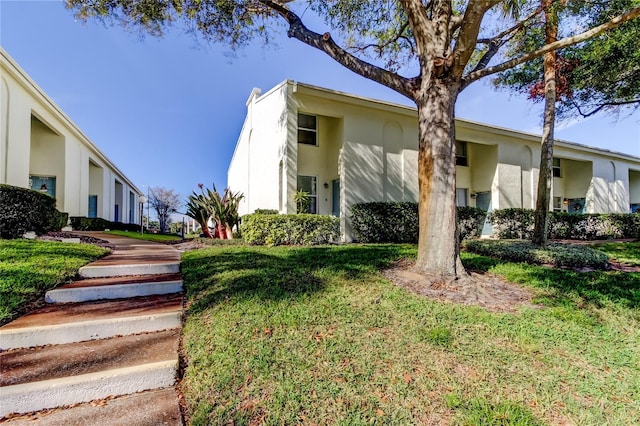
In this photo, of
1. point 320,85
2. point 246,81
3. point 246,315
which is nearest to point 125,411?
point 246,315

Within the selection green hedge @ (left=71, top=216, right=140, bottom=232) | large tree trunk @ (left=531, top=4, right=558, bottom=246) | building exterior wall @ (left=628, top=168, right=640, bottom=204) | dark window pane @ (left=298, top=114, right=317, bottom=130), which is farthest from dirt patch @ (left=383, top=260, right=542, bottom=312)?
building exterior wall @ (left=628, top=168, right=640, bottom=204)

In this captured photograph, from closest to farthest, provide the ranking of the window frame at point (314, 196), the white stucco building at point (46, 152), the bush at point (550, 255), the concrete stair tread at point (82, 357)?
1. the concrete stair tread at point (82, 357)
2. the bush at point (550, 255)
3. the white stucco building at point (46, 152)
4. the window frame at point (314, 196)

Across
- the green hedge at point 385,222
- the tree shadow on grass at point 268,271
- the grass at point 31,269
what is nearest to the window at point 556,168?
the green hedge at point 385,222

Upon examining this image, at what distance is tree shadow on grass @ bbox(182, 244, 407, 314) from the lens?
13.0 feet

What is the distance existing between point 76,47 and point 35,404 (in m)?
11.0

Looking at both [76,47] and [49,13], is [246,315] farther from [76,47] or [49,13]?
[76,47]

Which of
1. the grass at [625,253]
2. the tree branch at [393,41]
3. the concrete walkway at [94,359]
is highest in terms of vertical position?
the tree branch at [393,41]

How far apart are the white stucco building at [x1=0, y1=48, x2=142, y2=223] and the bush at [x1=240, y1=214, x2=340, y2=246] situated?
320 inches

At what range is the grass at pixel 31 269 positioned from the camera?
3.44 m

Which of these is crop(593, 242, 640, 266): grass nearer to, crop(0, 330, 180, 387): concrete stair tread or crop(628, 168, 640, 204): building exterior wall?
crop(0, 330, 180, 387): concrete stair tread

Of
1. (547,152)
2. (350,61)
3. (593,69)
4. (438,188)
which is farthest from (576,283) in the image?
(593,69)

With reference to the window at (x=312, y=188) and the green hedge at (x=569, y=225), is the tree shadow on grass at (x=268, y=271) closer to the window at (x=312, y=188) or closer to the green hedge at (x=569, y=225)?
the window at (x=312, y=188)

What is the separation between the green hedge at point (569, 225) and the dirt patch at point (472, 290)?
32.2 ft

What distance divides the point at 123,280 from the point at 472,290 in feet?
17.1
